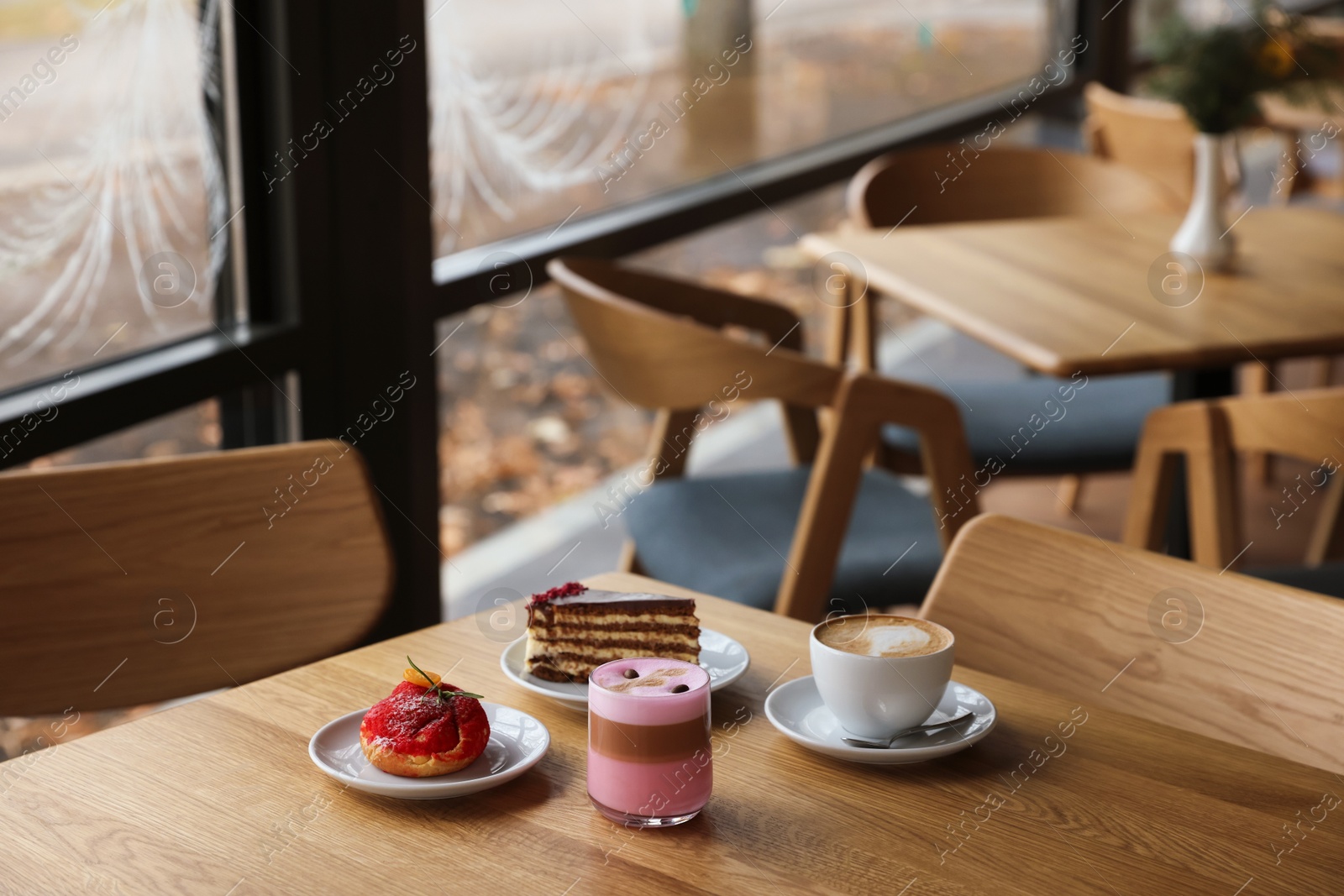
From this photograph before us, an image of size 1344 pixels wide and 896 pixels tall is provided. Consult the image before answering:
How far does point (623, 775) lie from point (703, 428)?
2.93m

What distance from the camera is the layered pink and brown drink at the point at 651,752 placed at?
881 mm

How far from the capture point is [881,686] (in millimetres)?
974

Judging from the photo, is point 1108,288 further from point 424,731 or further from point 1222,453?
point 424,731

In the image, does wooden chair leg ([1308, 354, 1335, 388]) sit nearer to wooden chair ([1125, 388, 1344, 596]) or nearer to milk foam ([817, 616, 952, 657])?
wooden chair ([1125, 388, 1344, 596])

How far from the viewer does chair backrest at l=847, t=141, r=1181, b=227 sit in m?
3.00

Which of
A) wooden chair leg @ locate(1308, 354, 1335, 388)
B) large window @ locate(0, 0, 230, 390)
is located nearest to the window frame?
large window @ locate(0, 0, 230, 390)

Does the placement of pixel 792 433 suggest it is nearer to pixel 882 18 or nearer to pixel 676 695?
pixel 676 695

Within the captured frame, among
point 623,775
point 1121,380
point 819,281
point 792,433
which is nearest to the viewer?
point 623,775

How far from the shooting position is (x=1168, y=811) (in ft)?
3.03

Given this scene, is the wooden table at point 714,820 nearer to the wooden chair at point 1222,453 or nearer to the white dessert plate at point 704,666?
the white dessert plate at point 704,666

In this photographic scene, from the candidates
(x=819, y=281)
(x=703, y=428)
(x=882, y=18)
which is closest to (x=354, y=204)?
(x=703, y=428)

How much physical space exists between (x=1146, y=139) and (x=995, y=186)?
606mm

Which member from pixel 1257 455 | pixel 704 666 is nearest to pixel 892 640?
pixel 704 666

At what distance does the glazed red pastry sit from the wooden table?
3 cm
